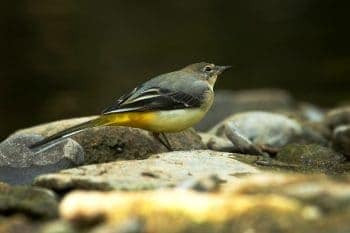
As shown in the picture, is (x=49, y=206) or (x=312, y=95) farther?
(x=312, y=95)

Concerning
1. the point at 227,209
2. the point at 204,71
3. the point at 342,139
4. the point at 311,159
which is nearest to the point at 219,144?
the point at 204,71

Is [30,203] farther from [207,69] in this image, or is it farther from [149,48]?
[149,48]

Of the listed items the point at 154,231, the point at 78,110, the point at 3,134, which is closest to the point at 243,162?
the point at 154,231

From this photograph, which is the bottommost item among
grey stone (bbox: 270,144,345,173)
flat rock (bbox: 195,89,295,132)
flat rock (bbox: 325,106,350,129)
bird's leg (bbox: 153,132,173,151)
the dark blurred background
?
the dark blurred background

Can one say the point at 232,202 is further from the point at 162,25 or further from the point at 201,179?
the point at 162,25

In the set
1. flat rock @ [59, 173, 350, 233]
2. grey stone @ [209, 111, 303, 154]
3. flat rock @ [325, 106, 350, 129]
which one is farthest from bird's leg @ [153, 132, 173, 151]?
flat rock @ [325, 106, 350, 129]

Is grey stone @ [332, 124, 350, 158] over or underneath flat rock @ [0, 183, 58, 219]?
underneath

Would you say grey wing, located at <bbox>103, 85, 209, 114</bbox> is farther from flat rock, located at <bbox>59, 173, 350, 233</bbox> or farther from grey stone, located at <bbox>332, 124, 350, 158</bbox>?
flat rock, located at <bbox>59, 173, 350, 233</bbox>
